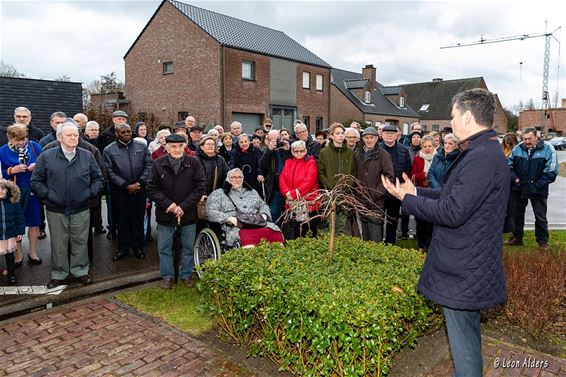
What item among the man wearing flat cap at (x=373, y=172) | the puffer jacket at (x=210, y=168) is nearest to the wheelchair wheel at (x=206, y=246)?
the puffer jacket at (x=210, y=168)

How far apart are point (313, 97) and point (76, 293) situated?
97.3 feet

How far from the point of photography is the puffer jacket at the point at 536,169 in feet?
25.6

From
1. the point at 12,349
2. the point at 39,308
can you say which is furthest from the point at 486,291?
the point at 39,308

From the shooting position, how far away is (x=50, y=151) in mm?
5848

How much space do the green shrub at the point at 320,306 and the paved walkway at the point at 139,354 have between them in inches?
10.5

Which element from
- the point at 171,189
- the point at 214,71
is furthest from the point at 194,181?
the point at 214,71

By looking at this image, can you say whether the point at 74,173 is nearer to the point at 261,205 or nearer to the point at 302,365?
the point at 261,205

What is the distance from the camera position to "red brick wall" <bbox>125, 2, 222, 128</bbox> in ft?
88.8

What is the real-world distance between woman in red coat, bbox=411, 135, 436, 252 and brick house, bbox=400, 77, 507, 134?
46.8 m

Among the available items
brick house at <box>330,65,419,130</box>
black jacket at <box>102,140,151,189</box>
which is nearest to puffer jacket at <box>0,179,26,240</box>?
black jacket at <box>102,140,151,189</box>

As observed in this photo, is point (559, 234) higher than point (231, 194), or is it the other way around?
point (231, 194)

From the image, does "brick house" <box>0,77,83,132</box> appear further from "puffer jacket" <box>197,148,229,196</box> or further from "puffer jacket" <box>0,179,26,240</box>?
"puffer jacket" <box>197,148,229,196</box>

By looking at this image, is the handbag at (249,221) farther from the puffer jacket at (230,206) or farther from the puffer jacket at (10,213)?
the puffer jacket at (10,213)

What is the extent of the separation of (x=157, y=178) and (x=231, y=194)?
1.05 meters
